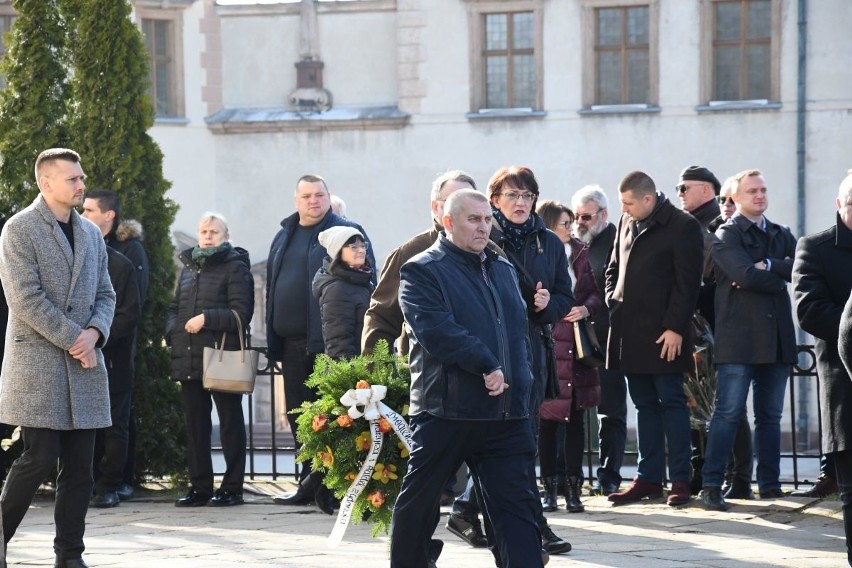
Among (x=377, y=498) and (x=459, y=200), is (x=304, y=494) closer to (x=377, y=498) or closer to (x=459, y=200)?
(x=377, y=498)

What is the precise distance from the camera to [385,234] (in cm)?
2819

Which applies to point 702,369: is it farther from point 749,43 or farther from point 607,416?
point 749,43

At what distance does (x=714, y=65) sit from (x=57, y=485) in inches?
848

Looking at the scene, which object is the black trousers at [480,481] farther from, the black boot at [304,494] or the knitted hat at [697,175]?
the knitted hat at [697,175]

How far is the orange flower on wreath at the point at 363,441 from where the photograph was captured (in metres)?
7.23

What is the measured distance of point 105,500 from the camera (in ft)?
34.1

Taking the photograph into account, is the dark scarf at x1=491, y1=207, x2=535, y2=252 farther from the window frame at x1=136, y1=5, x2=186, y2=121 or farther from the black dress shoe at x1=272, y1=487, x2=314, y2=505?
the window frame at x1=136, y1=5, x2=186, y2=121

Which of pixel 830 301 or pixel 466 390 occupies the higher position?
pixel 830 301

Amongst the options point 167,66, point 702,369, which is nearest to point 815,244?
point 702,369

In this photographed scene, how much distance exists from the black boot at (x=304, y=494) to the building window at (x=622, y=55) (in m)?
18.1

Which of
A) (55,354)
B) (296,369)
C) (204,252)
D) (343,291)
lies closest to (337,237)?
(343,291)

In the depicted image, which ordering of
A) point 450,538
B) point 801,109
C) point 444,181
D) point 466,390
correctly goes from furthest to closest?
point 801,109 < point 450,538 < point 444,181 < point 466,390

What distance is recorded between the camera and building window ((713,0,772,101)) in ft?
89.9

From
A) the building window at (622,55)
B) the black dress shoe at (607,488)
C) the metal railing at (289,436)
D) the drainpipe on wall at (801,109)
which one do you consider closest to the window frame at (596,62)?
the building window at (622,55)
